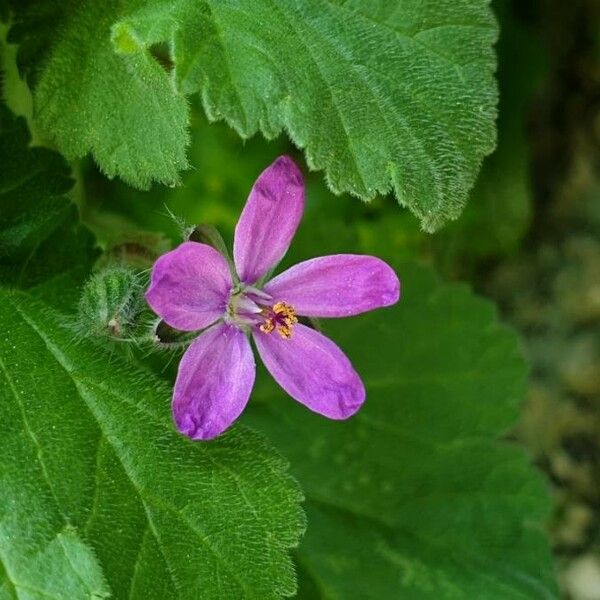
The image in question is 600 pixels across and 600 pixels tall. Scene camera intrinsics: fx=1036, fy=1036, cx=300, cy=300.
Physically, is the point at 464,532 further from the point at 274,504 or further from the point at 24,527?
the point at 24,527

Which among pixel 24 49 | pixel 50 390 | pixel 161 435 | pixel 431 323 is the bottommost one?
pixel 431 323

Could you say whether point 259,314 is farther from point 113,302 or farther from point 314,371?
point 113,302

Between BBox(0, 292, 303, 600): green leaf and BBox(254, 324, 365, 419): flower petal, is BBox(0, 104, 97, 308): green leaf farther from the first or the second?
BBox(254, 324, 365, 419): flower petal

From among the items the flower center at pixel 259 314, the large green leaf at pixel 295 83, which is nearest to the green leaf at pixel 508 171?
the large green leaf at pixel 295 83

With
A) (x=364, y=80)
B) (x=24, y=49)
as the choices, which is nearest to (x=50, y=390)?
(x=24, y=49)

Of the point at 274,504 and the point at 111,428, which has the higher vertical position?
the point at 111,428

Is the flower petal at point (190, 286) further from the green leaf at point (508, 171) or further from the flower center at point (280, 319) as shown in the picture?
the green leaf at point (508, 171)
